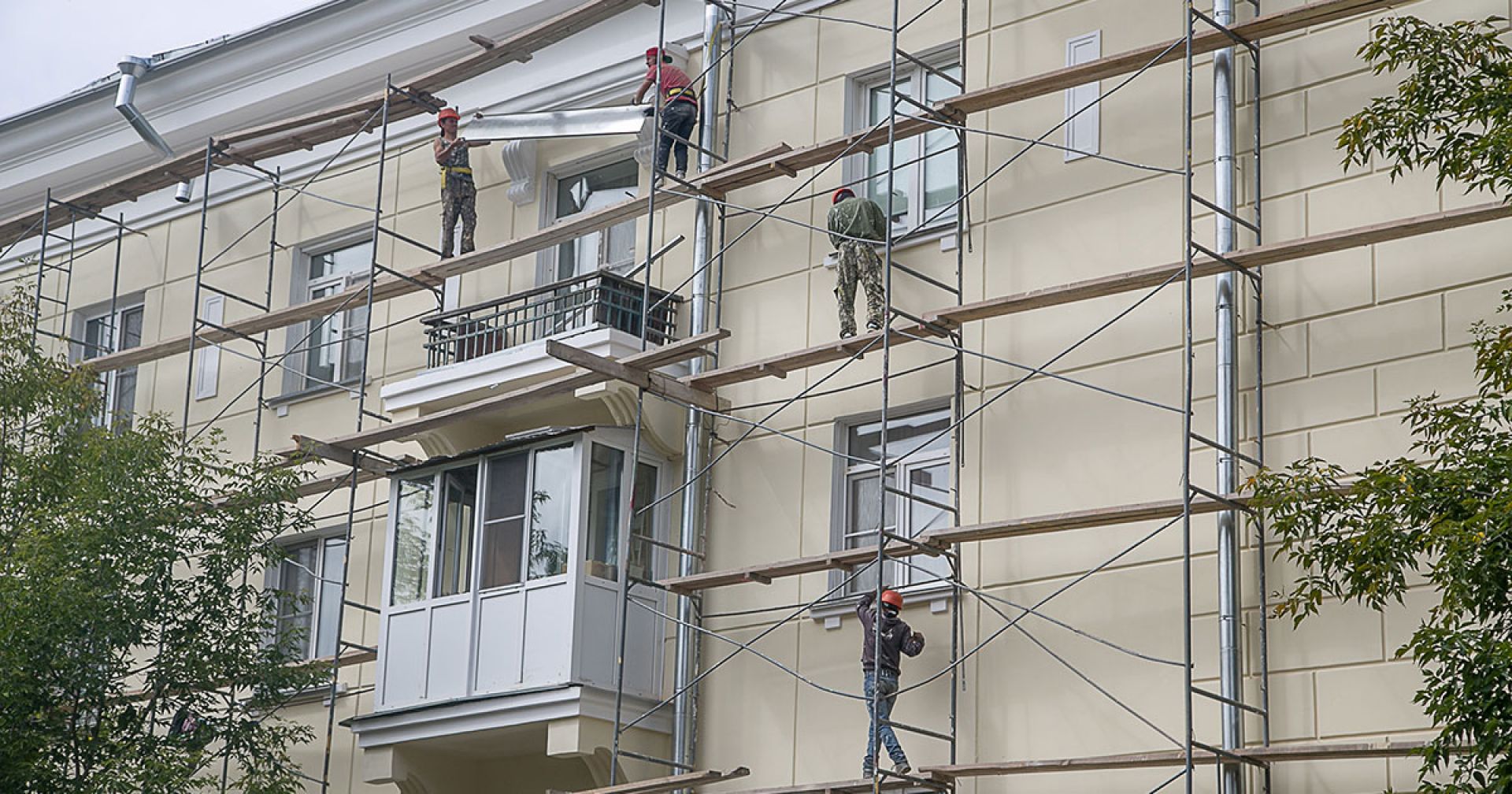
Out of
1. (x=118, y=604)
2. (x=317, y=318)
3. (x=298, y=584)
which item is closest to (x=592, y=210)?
(x=317, y=318)

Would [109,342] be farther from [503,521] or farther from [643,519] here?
[643,519]

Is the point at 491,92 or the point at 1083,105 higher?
the point at 491,92

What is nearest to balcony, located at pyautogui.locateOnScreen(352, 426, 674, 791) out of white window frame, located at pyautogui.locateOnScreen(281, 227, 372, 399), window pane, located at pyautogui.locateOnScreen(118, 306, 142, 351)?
white window frame, located at pyautogui.locateOnScreen(281, 227, 372, 399)

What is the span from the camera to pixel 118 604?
60.5ft

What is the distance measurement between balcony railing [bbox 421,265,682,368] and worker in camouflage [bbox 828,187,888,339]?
6.30 ft

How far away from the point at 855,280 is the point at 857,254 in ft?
0.71

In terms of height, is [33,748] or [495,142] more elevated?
[495,142]

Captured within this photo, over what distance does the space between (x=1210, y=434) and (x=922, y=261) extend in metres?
3.50

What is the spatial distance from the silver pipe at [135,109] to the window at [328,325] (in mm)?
2048

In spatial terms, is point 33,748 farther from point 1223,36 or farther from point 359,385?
point 1223,36

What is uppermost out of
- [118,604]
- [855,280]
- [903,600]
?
[855,280]

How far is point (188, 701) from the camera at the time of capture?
62.3 ft

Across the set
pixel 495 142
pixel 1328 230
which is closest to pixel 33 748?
pixel 495 142

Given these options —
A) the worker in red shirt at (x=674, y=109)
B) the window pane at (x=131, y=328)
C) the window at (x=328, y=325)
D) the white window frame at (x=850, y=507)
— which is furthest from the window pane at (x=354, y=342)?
the white window frame at (x=850, y=507)
